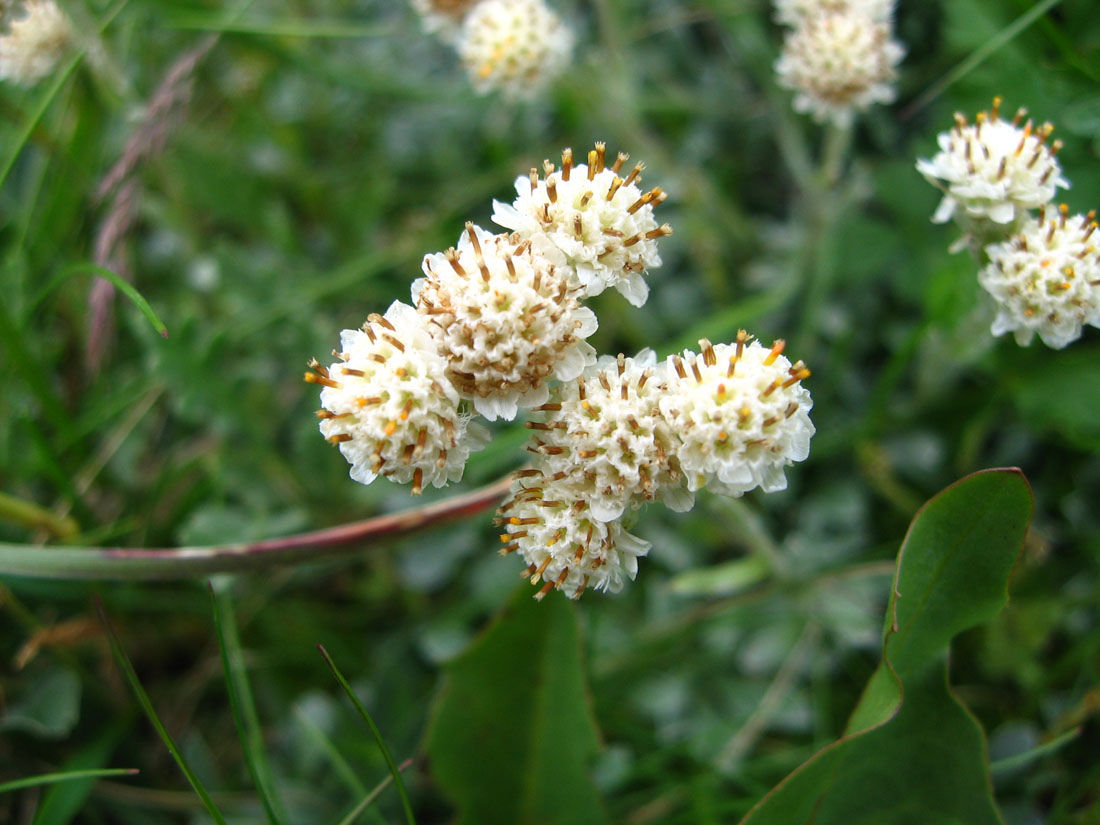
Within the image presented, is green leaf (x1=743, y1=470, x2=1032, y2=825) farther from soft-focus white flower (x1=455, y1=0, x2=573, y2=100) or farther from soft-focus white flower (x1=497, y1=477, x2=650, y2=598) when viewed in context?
soft-focus white flower (x1=455, y1=0, x2=573, y2=100)

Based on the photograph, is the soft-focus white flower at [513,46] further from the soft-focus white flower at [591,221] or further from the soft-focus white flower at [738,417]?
the soft-focus white flower at [738,417]

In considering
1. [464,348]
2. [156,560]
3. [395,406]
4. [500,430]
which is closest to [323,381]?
[395,406]

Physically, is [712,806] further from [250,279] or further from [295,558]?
[250,279]

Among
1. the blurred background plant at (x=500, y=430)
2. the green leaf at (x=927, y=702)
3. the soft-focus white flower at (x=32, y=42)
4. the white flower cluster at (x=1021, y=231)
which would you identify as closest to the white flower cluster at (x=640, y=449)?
the green leaf at (x=927, y=702)

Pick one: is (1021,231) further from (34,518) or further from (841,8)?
(34,518)

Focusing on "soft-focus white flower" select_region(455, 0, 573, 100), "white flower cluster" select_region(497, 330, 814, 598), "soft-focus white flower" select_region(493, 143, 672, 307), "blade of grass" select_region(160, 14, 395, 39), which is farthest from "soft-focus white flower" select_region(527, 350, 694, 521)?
"blade of grass" select_region(160, 14, 395, 39)

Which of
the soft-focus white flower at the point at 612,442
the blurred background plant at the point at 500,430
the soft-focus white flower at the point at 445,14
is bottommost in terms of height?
the blurred background plant at the point at 500,430

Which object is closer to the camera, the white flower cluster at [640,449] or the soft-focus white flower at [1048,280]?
the white flower cluster at [640,449]

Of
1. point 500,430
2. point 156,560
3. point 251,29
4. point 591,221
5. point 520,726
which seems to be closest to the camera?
point 591,221
